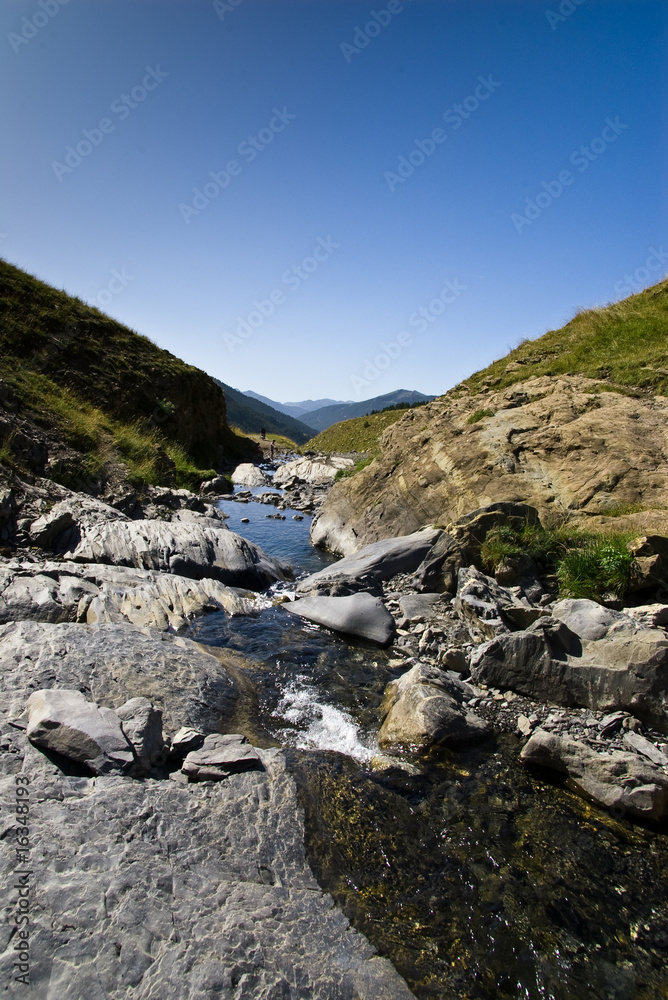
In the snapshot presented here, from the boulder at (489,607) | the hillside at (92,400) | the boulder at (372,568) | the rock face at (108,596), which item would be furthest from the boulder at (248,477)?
the boulder at (489,607)

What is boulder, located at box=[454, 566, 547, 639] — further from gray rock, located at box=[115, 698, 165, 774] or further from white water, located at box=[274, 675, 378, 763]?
gray rock, located at box=[115, 698, 165, 774]

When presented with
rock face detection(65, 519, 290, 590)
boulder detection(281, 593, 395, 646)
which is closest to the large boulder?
boulder detection(281, 593, 395, 646)

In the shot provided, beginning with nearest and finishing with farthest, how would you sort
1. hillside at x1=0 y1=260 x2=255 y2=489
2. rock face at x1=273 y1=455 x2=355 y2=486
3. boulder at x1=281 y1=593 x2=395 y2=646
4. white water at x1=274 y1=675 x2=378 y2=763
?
white water at x1=274 y1=675 x2=378 y2=763 → boulder at x1=281 y1=593 x2=395 y2=646 → hillside at x1=0 y1=260 x2=255 y2=489 → rock face at x1=273 y1=455 x2=355 y2=486

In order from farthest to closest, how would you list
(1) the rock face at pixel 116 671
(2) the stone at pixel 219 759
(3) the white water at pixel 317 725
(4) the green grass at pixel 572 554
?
(4) the green grass at pixel 572 554, (3) the white water at pixel 317 725, (1) the rock face at pixel 116 671, (2) the stone at pixel 219 759

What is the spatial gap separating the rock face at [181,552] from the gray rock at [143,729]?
6890 millimetres

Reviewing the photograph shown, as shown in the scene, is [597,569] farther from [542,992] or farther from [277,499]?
[277,499]

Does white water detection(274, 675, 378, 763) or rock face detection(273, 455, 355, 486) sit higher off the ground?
rock face detection(273, 455, 355, 486)

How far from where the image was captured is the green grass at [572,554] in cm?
961

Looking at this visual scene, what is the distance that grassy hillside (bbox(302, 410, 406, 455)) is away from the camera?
7338cm

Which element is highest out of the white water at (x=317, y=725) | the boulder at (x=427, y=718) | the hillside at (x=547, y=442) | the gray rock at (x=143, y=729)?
the hillside at (x=547, y=442)

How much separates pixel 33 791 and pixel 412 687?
18.0 feet

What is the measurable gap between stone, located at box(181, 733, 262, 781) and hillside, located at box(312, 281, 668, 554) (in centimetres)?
1016

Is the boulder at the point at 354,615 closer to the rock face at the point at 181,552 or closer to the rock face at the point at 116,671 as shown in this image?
the rock face at the point at 181,552

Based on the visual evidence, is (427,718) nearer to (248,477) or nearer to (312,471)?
(248,477)
